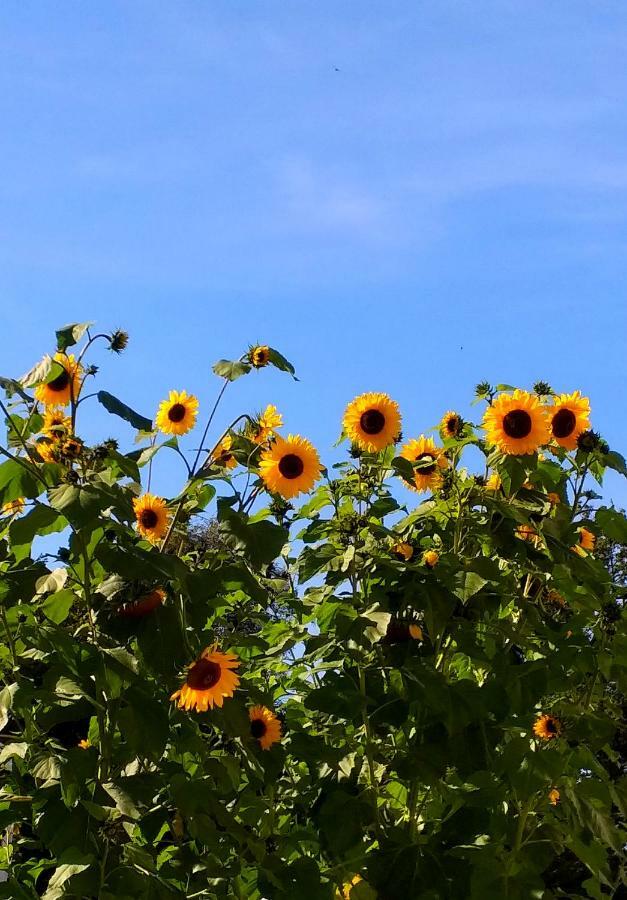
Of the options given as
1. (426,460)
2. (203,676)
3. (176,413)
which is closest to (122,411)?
(176,413)

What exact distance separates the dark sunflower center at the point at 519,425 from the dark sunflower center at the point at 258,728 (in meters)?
1.41

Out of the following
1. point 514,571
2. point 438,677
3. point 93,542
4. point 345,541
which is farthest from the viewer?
point 514,571

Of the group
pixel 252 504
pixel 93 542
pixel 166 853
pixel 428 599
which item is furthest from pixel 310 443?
pixel 166 853

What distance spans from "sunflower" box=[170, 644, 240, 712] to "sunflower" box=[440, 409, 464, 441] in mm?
1621

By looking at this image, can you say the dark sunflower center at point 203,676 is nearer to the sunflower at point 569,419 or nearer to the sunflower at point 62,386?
the sunflower at point 62,386

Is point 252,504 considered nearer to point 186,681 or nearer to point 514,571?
point 186,681

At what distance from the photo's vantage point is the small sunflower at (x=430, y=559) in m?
4.24

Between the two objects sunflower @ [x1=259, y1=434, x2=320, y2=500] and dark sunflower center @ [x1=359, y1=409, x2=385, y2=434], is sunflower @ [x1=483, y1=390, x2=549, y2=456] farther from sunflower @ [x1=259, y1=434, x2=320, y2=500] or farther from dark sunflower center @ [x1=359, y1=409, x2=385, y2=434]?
sunflower @ [x1=259, y1=434, x2=320, y2=500]

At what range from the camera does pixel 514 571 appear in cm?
466

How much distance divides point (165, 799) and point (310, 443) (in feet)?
4.82

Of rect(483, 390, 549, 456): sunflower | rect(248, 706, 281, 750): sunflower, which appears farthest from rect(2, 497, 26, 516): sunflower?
rect(483, 390, 549, 456): sunflower

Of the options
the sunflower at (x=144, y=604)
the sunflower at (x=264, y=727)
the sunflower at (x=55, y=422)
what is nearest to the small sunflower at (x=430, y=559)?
the sunflower at (x=264, y=727)

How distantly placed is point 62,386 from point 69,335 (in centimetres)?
30

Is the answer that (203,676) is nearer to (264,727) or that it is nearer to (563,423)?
(264,727)
